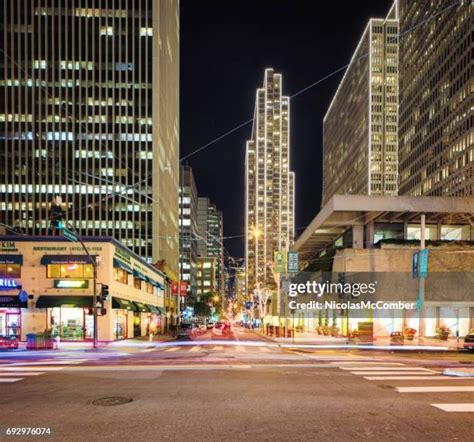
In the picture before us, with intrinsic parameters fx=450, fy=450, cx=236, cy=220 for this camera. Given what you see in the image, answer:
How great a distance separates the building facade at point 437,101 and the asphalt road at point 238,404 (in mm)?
89801

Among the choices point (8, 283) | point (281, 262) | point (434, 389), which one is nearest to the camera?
point (434, 389)

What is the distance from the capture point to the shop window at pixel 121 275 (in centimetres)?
3555

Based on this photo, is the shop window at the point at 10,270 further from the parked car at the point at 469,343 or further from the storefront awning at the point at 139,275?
the parked car at the point at 469,343

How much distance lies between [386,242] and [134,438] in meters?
33.7

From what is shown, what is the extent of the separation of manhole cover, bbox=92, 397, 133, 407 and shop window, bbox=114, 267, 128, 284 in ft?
84.5

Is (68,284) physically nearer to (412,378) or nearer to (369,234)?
(412,378)

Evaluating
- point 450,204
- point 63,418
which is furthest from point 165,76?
point 63,418

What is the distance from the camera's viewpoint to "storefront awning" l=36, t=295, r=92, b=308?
1231 inches

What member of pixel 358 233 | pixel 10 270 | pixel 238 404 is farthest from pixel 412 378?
pixel 358 233

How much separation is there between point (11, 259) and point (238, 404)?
88.8 ft

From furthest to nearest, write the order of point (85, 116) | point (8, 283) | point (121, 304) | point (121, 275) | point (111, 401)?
point (85, 116), point (121, 275), point (121, 304), point (8, 283), point (111, 401)

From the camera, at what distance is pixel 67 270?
32125 mm

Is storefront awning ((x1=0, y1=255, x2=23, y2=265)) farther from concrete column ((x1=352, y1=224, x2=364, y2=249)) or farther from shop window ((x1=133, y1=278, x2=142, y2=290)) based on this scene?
concrete column ((x1=352, y1=224, x2=364, y2=249))

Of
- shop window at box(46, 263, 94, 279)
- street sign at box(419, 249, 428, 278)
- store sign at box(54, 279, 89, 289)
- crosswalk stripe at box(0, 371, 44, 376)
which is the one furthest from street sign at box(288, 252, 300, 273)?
crosswalk stripe at box(0, 371, 44, 376)
